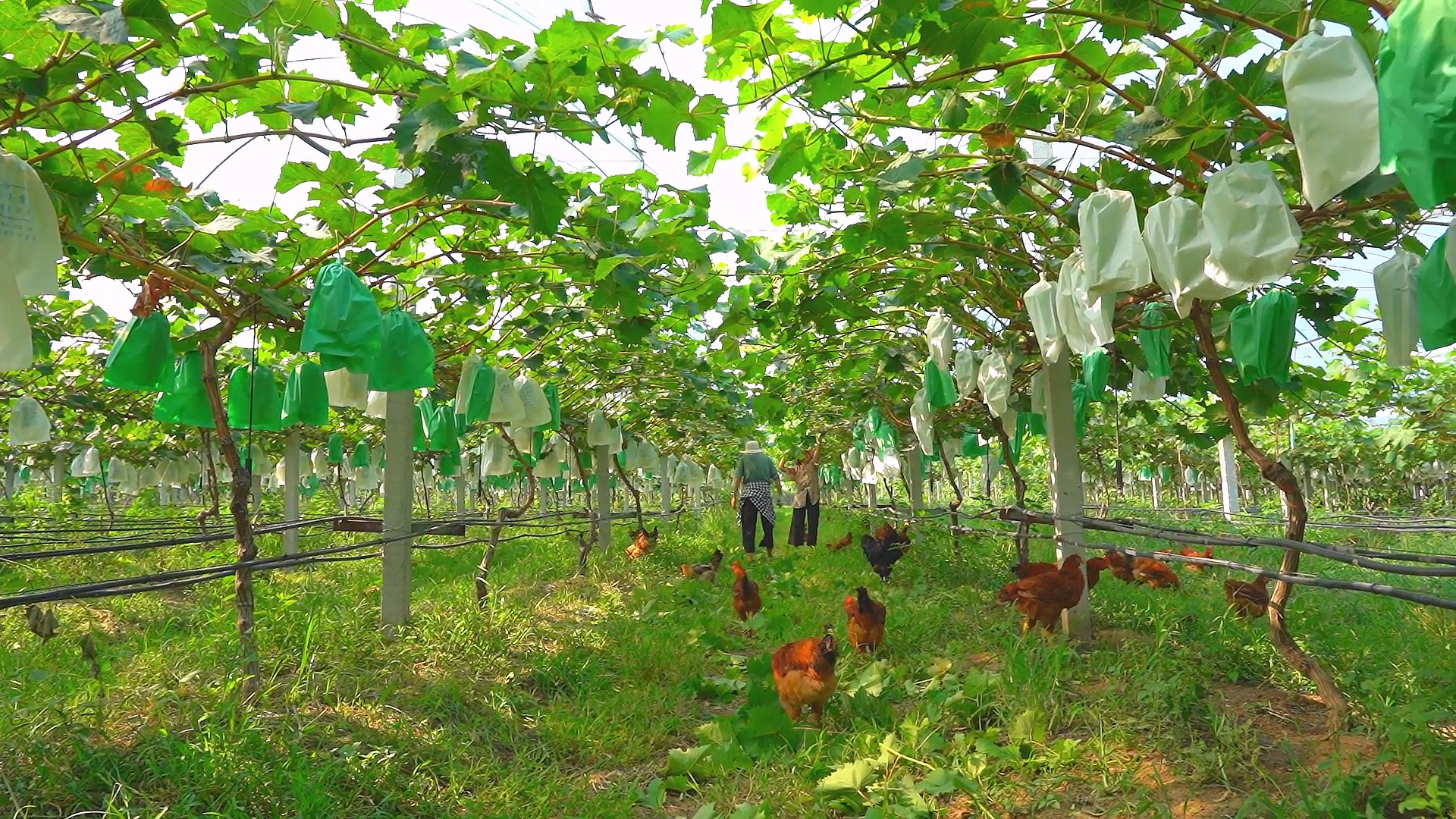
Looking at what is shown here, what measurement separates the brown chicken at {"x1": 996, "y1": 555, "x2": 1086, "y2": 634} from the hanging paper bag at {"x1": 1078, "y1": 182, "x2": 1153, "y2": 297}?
2562 millimetres

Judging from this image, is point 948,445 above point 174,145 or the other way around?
the other way around

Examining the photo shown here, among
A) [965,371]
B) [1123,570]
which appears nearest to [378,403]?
[965,371]

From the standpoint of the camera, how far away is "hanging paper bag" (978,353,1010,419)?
14.5ft

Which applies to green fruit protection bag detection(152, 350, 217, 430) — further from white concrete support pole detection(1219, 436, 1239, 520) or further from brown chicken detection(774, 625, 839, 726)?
white concrete support pole detection(1219, 436, 1239, 520)

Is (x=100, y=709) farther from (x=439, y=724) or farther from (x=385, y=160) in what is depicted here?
(x=385, y=160)

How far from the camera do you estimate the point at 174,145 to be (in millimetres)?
2221

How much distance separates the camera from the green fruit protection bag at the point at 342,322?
278cm

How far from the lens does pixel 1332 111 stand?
4.74ft

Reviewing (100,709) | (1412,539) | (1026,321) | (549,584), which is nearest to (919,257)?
(1026,321)

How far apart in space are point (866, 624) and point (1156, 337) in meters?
2.33

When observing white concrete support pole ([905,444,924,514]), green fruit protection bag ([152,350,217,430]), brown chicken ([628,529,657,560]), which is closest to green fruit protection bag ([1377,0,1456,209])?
green fruit protection bag ([152,350,217,430])

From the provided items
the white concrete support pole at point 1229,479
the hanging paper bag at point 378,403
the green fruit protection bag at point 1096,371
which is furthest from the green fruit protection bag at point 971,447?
the hanging paper bag at point 378,403

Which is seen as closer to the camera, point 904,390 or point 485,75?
point 485,75

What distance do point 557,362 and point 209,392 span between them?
3.46m
